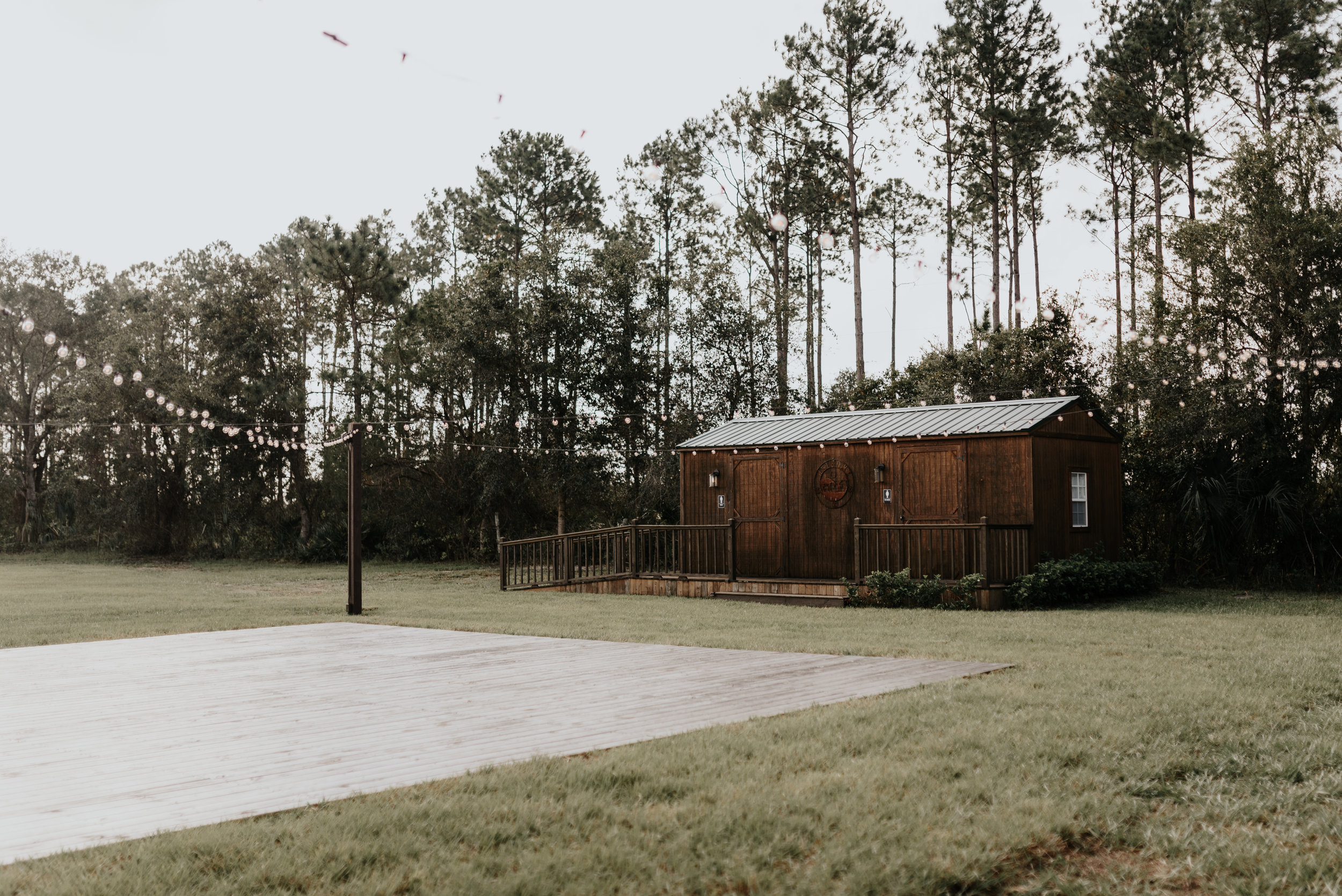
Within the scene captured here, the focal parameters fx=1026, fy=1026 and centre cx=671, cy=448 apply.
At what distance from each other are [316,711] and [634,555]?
11.6 metres

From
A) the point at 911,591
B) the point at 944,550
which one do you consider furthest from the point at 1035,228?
the point at 911,591

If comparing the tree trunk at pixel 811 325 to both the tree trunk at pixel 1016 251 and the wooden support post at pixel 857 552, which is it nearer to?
the tree trunk at pixel 1016 251

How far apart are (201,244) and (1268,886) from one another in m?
39.8

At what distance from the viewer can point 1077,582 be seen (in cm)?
1352

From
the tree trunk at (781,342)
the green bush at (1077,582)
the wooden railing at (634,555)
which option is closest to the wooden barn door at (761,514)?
the wooden railing at (634,555)

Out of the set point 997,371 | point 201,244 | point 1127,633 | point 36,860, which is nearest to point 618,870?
point 36,860

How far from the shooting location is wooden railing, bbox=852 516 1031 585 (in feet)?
45.0

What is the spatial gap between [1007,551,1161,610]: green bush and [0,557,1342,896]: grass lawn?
6.06 meters

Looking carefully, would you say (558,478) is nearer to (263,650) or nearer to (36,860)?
(263,650)

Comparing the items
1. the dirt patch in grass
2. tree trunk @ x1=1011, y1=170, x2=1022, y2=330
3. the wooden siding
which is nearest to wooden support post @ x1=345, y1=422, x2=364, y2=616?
the wooden siding

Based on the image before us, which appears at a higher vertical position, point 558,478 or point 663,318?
point 663,318

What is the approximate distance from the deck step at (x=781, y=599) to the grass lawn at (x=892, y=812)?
7.32 m

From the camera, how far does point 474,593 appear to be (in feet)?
57.0

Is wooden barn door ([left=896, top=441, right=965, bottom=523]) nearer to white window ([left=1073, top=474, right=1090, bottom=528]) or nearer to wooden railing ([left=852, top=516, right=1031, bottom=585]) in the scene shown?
wooden railing ([left=852, top=516, right=1031, bottom=585])
